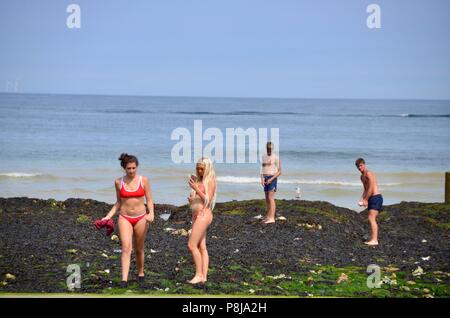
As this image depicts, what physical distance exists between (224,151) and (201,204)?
43.1 metres

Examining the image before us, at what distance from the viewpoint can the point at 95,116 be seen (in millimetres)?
87438

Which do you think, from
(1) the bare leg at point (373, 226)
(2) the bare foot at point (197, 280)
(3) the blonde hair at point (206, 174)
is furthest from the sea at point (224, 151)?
(3) the blonde hair at point (206, 174)

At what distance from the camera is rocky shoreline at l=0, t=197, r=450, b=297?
11609 mm

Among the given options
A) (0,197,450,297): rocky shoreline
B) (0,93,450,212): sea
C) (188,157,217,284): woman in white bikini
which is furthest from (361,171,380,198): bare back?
(0,93,450,212): sea

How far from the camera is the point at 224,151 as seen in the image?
5409 centimetres

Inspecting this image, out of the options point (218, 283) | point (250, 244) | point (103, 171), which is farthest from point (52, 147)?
point (218, 283)

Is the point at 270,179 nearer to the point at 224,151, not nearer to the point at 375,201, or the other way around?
the point at 375,201

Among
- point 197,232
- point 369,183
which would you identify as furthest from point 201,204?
point 369,183

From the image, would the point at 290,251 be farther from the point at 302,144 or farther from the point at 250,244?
the point at 302,144

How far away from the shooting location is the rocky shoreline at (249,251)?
1161cm

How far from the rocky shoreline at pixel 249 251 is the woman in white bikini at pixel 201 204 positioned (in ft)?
1.46

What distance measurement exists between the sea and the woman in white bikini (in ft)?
50.0

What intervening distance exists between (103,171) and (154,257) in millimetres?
25536

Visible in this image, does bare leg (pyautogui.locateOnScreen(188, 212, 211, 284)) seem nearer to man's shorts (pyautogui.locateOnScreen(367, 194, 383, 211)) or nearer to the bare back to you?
the bare back
